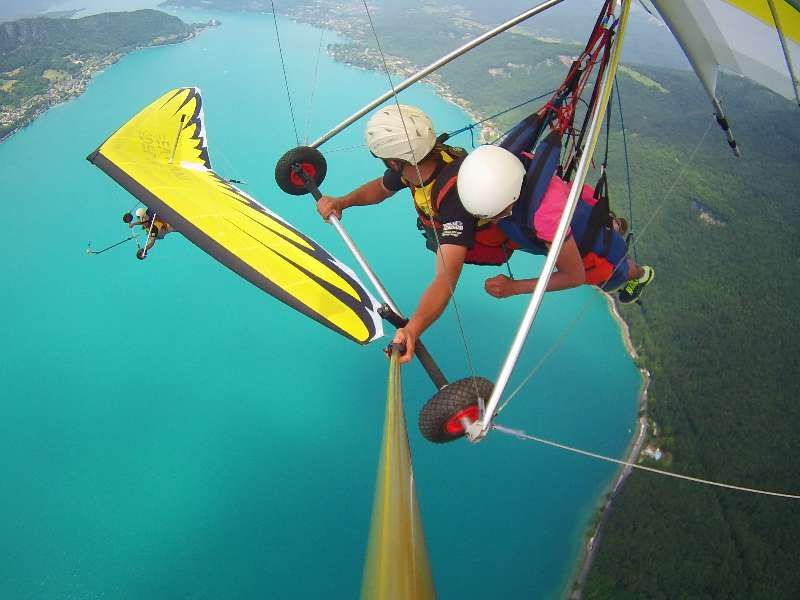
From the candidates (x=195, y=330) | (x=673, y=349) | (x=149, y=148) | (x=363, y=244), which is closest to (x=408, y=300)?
(x=363, y=244)

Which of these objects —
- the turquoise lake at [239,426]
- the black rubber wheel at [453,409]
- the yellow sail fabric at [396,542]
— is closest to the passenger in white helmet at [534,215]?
the black rubber wheel at [453,409]

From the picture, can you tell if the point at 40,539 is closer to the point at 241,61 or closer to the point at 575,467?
the point at 575,467

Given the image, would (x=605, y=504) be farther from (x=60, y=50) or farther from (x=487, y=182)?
(x=60, y=50)

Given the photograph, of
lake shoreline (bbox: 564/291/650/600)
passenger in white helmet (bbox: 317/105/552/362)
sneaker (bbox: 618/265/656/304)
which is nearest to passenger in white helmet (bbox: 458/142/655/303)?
passenger in white helmet (bbox: 317/105/552/362)

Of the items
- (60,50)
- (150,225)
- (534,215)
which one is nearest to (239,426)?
(150,225)

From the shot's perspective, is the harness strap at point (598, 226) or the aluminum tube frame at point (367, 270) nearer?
the aluminum tube frame at point (367, 270)

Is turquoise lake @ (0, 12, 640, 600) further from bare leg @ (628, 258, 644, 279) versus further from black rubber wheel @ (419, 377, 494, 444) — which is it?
black rubber wheel @ (419, 377, 494, 444)

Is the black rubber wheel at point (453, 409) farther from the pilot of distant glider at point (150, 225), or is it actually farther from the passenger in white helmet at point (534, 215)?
the pilot of distant glider at point (150, 225)
